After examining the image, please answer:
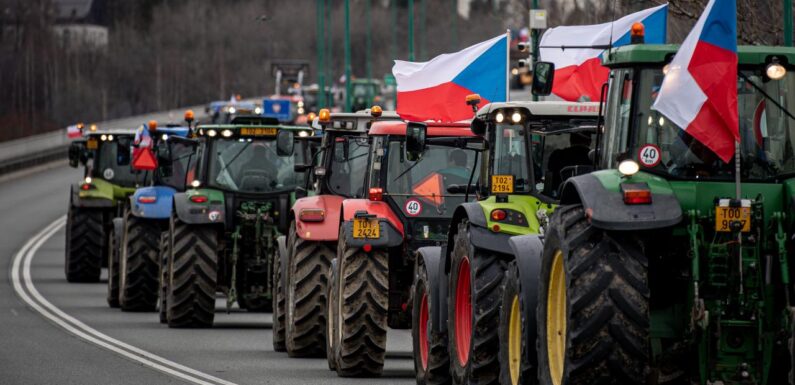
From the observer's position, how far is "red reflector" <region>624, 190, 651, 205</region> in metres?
10.1

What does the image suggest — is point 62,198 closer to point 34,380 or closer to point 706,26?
point 34,380

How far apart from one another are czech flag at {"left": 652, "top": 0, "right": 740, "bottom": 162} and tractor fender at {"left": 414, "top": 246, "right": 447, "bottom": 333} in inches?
184

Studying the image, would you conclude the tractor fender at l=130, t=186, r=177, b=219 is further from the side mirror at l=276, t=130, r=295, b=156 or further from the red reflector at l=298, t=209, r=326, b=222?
the red reflector at l=298, t=209, r=326, b=222

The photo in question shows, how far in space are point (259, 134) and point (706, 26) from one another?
14983 mm

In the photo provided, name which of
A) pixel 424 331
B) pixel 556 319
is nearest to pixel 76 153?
pixel 424 331

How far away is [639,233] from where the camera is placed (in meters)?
10.3

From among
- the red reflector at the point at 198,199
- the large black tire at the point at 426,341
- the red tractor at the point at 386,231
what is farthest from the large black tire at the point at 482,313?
the red reflector at the point at 198,199

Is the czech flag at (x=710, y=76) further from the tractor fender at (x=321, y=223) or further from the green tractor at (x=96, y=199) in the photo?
the green tractor at (x=96, y=199)

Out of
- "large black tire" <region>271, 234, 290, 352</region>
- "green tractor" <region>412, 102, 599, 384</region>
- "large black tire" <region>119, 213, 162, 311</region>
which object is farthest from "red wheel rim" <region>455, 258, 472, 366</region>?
"large black tire" <region>119, 213, 162, 311</region>

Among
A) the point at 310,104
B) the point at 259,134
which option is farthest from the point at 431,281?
the point at 310,104

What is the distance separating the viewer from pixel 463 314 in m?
14.0

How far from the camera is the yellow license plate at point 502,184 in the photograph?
14.2 m

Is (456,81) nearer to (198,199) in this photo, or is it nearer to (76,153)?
(198,199)

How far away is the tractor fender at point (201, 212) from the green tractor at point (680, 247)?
12825 millimetres
